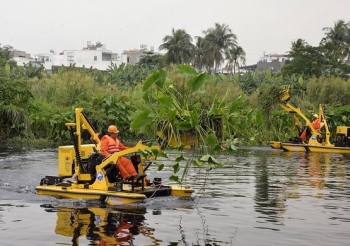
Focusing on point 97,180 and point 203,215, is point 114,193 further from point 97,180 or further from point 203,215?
point 203,215

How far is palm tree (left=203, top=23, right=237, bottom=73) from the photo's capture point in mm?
94875

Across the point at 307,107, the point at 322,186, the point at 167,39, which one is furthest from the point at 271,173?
the point at 167,39

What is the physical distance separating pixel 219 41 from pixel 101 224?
81.4 meters

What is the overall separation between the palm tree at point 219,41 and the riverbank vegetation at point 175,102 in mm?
18750

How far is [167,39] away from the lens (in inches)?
3711

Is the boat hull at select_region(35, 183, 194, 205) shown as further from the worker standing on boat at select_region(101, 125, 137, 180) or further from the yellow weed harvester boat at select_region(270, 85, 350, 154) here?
the yellow weed harvester boat at select_region(270, 85, 350, 154)

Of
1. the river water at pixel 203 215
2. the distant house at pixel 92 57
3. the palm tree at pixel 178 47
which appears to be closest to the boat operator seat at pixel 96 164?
the river water at pixel 203 215

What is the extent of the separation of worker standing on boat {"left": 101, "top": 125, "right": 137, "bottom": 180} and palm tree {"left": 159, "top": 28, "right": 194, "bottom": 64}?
240 feet

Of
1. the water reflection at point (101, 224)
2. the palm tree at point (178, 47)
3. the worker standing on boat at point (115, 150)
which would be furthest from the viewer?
the palm tree at point (178, 47)

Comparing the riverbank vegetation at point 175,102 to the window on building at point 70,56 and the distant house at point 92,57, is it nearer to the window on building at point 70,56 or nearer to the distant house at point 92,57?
the distant house at point 92,57

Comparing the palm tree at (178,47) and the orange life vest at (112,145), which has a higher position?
the palm tree at (178,47)

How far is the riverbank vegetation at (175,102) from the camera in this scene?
14.3 metres

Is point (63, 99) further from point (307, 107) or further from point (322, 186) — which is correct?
point (322, 186)

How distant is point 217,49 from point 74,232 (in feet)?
267
